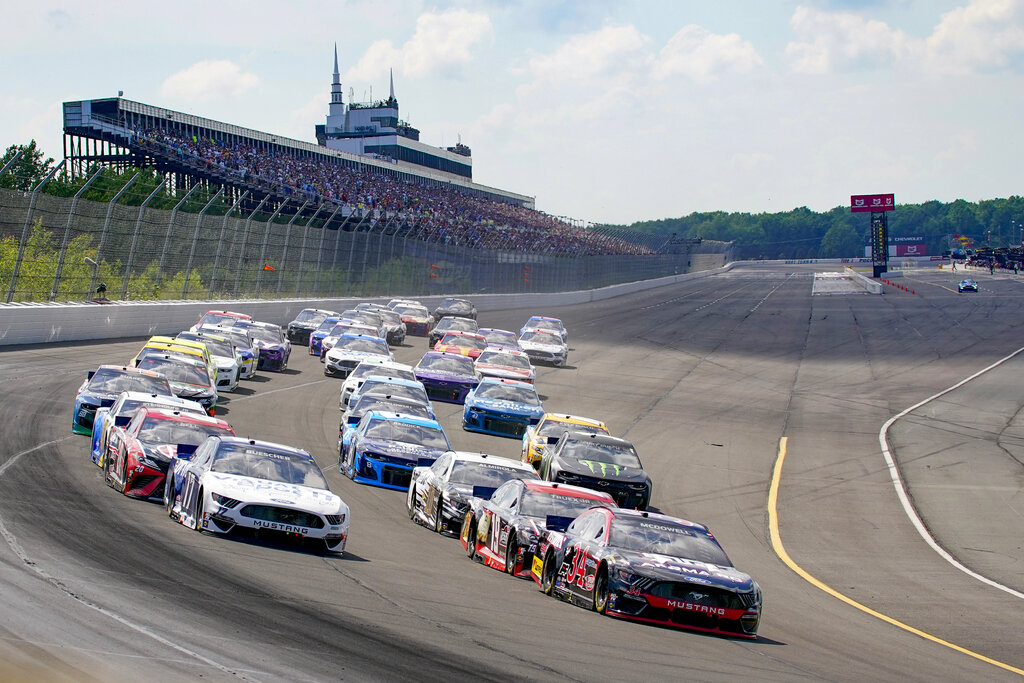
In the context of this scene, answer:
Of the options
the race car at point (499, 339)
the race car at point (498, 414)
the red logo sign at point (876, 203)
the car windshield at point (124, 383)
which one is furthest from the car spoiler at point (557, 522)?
the red logo sign at point (876, 203)

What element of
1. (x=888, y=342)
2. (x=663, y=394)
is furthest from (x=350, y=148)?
(x=663, y=394)

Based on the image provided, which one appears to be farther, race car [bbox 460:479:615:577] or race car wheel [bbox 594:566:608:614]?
race car [bbox 460:479:615:577]

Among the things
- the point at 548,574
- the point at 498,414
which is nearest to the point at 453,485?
the point at 548,574

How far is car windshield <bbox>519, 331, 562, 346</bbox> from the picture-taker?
4222 centimetres

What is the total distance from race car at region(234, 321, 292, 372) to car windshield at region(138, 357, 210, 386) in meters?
8.83

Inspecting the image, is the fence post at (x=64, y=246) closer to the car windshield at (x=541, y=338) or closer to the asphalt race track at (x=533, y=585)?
the asphalt race track at (x=533, y=585)

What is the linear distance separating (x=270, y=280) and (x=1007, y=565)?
36502 mm

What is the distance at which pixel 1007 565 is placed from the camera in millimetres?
16906

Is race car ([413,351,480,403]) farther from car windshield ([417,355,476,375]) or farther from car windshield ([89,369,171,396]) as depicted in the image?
car windshield ([89,369,171,396])

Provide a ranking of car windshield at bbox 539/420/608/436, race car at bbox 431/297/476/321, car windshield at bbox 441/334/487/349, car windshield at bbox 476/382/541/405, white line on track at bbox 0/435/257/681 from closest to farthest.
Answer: white line on track at bbox 0/435/257/681, car windshield at bbox 539/420/608/436, car windshield at bbox 476/382/541/405, car windshield at bbox 441/334/487/349, race car at bbox 431/297/476/321

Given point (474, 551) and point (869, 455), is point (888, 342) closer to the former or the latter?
point (869, 455)

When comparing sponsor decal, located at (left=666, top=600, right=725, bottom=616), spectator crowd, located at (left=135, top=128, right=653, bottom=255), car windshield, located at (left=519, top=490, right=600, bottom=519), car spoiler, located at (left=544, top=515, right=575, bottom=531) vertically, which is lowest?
sponsor decal, located at (left=666, top=600, right=725, bottom=616)

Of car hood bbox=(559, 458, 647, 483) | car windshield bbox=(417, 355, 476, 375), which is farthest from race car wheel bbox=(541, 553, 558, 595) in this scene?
car windshield bbox=(417, 355, 476, 375)

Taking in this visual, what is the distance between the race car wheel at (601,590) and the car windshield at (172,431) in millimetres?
6277
